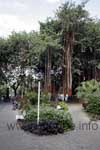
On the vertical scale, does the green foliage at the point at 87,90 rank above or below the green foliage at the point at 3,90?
above

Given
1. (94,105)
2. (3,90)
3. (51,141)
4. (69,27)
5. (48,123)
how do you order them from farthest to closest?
(3,90), (69,27), (94,105), (48,123), (51,141)

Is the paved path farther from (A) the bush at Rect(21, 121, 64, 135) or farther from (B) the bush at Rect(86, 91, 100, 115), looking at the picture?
(B) the bush at Rect(86, 91, 100, 115)

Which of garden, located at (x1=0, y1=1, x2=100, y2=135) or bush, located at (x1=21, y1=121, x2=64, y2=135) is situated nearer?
bush, located at (x1=21, y1=121, x2=64, y2=135)

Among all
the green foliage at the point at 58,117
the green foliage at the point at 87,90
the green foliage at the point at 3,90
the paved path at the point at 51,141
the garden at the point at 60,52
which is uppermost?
the garden at the point at 60,52

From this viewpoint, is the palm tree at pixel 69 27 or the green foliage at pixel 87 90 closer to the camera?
the green foliage at pixel 87 90

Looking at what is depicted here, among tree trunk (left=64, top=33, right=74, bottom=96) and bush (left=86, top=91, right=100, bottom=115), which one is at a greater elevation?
tree trunk (left=64, top=33, right=74, bottom=96)

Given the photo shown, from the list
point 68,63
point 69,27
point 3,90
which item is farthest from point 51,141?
point 3,90

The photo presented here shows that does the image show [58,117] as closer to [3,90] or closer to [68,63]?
[68,63]

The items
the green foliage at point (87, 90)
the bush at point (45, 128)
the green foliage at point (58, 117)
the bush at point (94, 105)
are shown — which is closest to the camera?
the bush at point (45, 128)

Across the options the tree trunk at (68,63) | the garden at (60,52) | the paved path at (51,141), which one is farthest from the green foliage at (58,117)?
the tree trunk at (68,63)

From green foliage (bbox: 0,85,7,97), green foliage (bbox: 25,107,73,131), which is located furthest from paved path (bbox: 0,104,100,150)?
green foliage (bbox: 0,85,7,97)

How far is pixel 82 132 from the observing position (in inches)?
424

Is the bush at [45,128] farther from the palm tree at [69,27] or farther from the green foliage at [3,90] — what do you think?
the green foliage at [3,90]

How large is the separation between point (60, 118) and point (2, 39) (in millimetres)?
20808
